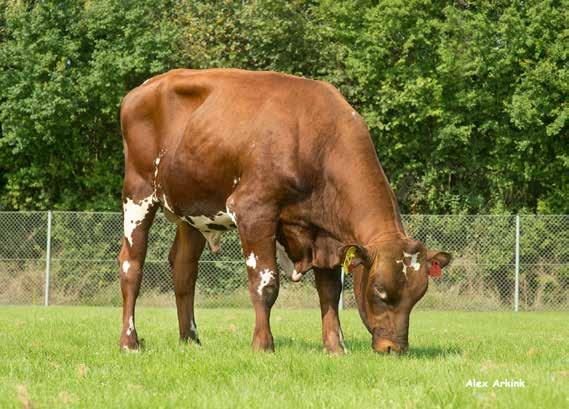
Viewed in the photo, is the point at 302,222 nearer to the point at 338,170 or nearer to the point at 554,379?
the point at 338,170

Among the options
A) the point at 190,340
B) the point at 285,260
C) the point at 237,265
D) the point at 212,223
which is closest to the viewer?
the point at 285,260

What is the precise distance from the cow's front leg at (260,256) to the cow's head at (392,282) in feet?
2.36

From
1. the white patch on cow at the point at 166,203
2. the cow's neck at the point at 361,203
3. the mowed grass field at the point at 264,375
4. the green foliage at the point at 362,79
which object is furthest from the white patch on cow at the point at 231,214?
the green foliage at the point at 362,79

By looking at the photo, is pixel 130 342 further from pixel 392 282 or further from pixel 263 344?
pixel 392 282

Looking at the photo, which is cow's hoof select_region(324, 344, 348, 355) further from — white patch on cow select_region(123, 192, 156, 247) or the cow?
white patch on cow select_region(123, 192, 156, 247)

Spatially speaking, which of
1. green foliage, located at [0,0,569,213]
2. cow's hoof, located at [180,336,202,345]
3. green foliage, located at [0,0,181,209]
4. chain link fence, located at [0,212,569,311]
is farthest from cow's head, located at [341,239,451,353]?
green foliage, located at [0,0,181,209]

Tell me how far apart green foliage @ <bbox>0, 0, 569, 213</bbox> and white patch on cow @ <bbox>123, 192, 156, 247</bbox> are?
15701 mm

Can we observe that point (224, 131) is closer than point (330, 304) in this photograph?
No

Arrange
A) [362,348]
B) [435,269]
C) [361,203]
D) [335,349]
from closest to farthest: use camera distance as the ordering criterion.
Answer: [435,269]
[361,203]
[335,349]
[362,348]

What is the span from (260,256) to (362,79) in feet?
57.4

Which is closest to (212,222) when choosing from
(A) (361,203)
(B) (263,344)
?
(B) (263,344)

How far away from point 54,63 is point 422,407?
22515 millimetres

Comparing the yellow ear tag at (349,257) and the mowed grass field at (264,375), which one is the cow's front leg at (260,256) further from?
the yellow ear tag at (349,257)

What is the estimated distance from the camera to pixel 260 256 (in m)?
7.63
